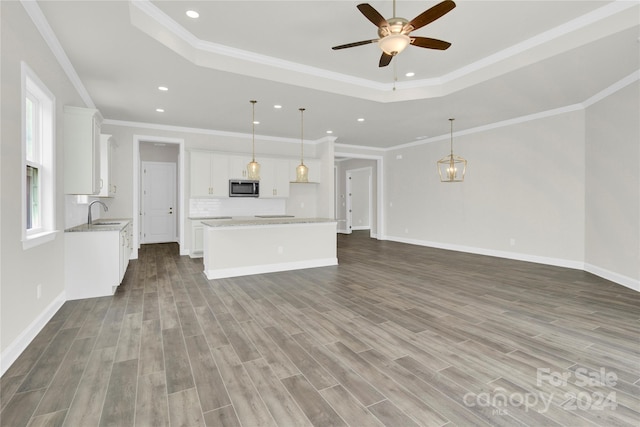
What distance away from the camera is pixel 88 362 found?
2.34m

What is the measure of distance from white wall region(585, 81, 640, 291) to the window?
7.02 metres

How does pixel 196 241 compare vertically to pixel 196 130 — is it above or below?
below

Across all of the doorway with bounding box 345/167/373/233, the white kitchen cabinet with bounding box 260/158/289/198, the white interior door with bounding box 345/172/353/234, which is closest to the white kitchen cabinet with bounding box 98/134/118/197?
the white kitchen cabinet with bounding box 260/158/289/198

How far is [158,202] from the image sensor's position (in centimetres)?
896

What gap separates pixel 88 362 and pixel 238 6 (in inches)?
131

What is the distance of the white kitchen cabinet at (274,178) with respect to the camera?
7375mm

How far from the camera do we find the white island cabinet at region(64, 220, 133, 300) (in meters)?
3.86

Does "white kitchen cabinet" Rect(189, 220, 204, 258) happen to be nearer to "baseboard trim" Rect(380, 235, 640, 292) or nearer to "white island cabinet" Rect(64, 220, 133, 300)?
"white island cabinet" Rect(64, 220, 133, 300)

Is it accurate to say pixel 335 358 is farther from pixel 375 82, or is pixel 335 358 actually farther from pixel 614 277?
pixel 614 277

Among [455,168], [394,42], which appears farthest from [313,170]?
[394,42]

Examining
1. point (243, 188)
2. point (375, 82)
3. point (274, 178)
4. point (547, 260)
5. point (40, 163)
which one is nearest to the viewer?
point (40, 163)

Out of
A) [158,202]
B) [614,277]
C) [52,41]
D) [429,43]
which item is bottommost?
[614,277]

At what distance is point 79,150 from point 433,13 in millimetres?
4272

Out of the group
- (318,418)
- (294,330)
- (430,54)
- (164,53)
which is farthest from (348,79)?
(318,418)
